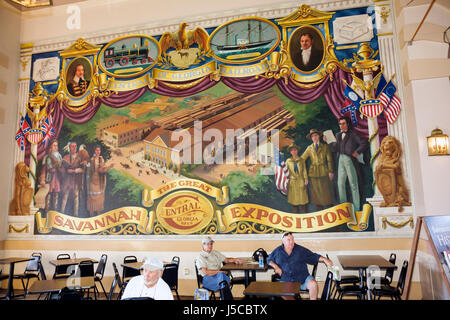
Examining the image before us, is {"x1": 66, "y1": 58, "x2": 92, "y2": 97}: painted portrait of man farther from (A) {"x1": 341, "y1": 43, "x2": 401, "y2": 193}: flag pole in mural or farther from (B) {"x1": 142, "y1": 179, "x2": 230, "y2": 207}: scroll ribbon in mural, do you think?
(A) {"x1": 341, "y1": 43, "x2": 401, "y2": 193}: flag pole in mural

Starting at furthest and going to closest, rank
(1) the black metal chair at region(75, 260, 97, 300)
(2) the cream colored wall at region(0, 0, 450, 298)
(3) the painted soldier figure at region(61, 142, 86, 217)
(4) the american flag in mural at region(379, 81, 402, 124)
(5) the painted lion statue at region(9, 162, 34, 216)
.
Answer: (5) the painted lion statue at region(9, 162, 34, 216), (3) the painted soldier figure at region(61, 142, 86, 217), (4) the american flag in mural at region(379, 81, 402, 124), (1) the black metal chair at region(75, 260, 97, 300), (2) the cream colored wall at region(0, 0, 450, 298)

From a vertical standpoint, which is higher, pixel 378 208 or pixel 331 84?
pixel 331 84

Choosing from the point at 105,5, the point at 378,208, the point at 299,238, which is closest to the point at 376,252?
the point at 378,208

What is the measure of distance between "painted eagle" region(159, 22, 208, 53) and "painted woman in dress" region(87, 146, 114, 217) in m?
2.68

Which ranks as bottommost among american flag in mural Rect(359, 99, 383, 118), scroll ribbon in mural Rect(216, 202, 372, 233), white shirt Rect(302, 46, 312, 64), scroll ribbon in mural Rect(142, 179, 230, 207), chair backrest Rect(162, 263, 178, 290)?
chair backrest Rect(162, 263, 178, 290)

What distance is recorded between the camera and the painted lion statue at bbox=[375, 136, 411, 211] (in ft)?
19.3

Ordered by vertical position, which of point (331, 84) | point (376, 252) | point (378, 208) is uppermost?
point (331, 84)

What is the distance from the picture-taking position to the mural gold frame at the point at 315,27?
21.3 feet

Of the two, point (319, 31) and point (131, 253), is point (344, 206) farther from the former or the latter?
point (131, 253)

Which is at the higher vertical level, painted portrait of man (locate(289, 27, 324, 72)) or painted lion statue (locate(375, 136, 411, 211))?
painted portrait of man (locate(289, 27, 324, 72))

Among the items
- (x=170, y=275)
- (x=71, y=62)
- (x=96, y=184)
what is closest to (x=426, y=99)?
(x=170, y=275)

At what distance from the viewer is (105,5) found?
25.6ft

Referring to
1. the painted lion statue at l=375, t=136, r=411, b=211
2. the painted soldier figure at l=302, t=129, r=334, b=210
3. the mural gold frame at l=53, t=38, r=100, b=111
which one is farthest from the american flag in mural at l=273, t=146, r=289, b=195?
the mural gold frame at l=53, t=38, r=100, b=111
